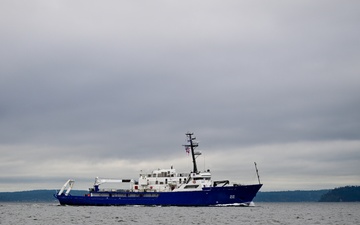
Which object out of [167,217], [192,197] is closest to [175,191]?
[192,197]

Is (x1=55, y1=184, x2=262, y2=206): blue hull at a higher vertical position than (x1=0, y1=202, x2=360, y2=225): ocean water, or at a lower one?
higher

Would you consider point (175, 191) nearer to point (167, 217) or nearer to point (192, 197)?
point (192, 197)

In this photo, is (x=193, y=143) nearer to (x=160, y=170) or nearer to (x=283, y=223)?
(x=160, y=170)

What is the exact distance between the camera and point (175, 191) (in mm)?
106000

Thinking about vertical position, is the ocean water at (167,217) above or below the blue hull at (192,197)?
below

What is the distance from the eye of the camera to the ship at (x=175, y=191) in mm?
104375

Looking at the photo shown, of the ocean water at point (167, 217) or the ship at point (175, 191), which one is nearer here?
the ocean water at point (167, 217)

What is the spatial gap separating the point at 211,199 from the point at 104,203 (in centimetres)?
2511

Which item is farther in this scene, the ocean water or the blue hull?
the blue hull

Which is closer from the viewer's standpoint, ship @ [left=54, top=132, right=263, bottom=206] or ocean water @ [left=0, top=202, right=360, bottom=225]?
ocean water @ [left=0, top=202, right=360, bottom=225]

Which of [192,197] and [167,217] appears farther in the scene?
[192,197]

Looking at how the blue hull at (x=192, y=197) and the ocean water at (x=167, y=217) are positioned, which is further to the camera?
the blue hull at (x=192, y=197)

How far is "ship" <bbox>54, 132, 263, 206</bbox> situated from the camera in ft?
342

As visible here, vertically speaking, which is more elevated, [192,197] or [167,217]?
[192,197]
